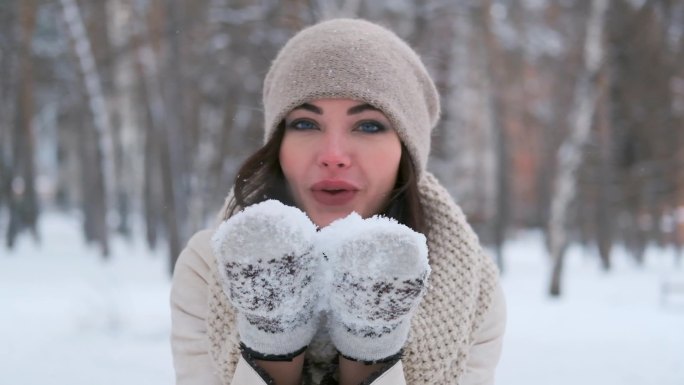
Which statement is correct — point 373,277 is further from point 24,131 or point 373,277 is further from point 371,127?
point 24,131

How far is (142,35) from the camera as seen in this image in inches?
448

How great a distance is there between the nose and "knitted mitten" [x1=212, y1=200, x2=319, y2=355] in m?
0.35

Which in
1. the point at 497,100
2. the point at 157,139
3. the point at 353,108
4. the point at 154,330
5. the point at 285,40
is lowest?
the point at 154,330

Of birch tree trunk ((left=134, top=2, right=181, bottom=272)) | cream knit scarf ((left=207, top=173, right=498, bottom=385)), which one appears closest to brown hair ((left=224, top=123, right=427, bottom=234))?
cream knit scarf ((left=207, top=173, right=498, bottom=385))

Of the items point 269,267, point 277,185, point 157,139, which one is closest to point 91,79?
point 157,139

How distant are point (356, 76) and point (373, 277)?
0.59 m

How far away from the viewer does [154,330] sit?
20.6 ft

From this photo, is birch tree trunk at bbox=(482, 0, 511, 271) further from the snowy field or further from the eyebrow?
the eyebrow

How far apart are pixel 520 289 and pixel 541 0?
18.0ft

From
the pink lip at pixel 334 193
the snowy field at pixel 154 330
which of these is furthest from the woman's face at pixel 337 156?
the snowy field at pixel 154 330

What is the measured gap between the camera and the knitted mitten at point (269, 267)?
0.98 meters

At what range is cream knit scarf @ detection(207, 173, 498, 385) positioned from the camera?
1.39 m

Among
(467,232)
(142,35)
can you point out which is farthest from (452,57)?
(467,232)

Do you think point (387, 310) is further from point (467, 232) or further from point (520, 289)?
point (520, 289)
